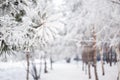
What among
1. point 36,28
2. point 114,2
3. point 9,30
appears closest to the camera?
point 9,30

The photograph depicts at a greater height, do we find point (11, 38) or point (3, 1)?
point (3, 1)

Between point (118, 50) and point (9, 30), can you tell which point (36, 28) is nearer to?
point (9, 30)

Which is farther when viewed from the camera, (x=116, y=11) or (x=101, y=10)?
(x=101, y=10)

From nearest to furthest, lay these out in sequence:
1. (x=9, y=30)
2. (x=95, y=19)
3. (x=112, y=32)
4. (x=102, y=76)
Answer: (x=9, y=30)
(x=112, y=32)
(x=95, y=19)
(x=102, y=76)

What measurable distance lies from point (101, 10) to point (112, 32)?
42.7 inches

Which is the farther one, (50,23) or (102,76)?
(102,76)

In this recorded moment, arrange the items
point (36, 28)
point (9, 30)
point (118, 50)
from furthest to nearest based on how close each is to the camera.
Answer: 1. point (118, 50)
2. point (36, 28)
3. point (9, 30)

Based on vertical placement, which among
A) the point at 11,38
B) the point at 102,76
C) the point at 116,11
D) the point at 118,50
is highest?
the point at 116,11

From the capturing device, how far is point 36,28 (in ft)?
20.9

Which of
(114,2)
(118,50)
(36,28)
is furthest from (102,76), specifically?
(36,28)

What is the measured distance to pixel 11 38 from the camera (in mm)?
5398

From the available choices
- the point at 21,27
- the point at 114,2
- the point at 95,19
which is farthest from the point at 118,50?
the point at 21,27

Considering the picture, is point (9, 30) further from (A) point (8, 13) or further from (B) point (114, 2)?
(B) point (114, 2)

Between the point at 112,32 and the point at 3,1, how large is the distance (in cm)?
471
